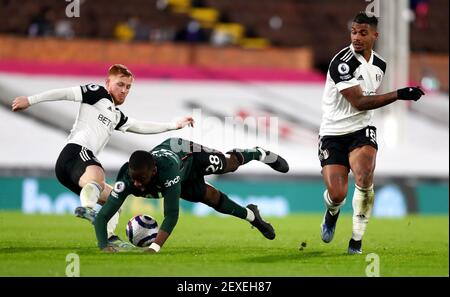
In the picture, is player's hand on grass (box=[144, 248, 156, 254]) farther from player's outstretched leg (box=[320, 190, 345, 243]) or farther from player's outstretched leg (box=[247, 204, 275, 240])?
player's outstretched leg (box=[320, 190, 345, 243])

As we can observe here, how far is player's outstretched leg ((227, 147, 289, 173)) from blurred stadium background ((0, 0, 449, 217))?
28.6 feet

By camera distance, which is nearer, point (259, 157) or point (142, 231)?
point (142, 231)

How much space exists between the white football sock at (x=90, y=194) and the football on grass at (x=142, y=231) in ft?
1.79

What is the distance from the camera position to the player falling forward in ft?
33.1

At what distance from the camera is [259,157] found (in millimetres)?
11344

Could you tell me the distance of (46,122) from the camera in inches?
944

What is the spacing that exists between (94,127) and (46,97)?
74 centimetres

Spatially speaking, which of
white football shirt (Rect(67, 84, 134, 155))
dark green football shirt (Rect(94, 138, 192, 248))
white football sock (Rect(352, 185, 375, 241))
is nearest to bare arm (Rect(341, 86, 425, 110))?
white football sock (Rect(352, 185, 375, 241))

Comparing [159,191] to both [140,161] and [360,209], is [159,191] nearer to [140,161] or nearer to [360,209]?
[140,161]

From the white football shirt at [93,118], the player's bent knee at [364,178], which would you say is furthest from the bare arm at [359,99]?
the white football shirt at [93,118]

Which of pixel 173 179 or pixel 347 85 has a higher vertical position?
pixel 347 85

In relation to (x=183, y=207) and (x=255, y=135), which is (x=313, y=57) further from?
(x=183, y=207)

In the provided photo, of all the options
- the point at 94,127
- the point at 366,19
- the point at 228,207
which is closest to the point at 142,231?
the point at 228,207

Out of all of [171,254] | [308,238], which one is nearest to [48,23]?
[308,238]
